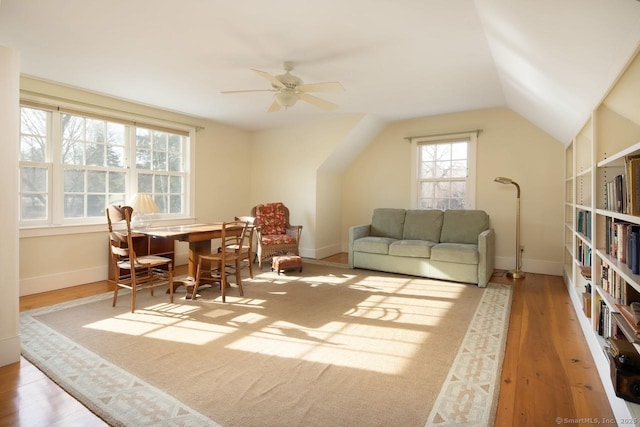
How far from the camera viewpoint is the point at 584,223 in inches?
128

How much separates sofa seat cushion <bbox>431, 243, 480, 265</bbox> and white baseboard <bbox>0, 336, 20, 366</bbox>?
13.6 ft

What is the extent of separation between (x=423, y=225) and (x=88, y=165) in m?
4.60

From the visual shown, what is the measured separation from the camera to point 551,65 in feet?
8.27

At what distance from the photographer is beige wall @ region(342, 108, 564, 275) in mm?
4766

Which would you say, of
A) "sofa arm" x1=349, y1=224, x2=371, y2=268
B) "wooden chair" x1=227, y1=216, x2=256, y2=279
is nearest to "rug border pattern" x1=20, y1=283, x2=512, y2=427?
"wooden chair" x1=227, y1=216, x2=256, y2=279

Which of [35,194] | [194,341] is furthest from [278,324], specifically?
[35,194]

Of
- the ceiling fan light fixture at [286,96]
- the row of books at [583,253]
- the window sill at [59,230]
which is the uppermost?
the ceiling fan light fixture at [286,96]

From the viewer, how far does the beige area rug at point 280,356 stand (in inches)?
69.8

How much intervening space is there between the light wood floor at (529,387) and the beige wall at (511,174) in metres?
2.06

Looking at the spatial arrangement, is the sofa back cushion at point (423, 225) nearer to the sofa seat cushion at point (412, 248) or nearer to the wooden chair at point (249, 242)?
the sofa seat cushion at point (412, 248)

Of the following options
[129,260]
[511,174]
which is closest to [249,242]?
[129,260]

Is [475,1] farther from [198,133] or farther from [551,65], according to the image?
[198,133]

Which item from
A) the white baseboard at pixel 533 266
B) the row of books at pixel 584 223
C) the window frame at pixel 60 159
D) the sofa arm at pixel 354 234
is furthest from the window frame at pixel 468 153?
the window frame at pixel 60 159

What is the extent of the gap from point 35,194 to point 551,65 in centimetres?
516
